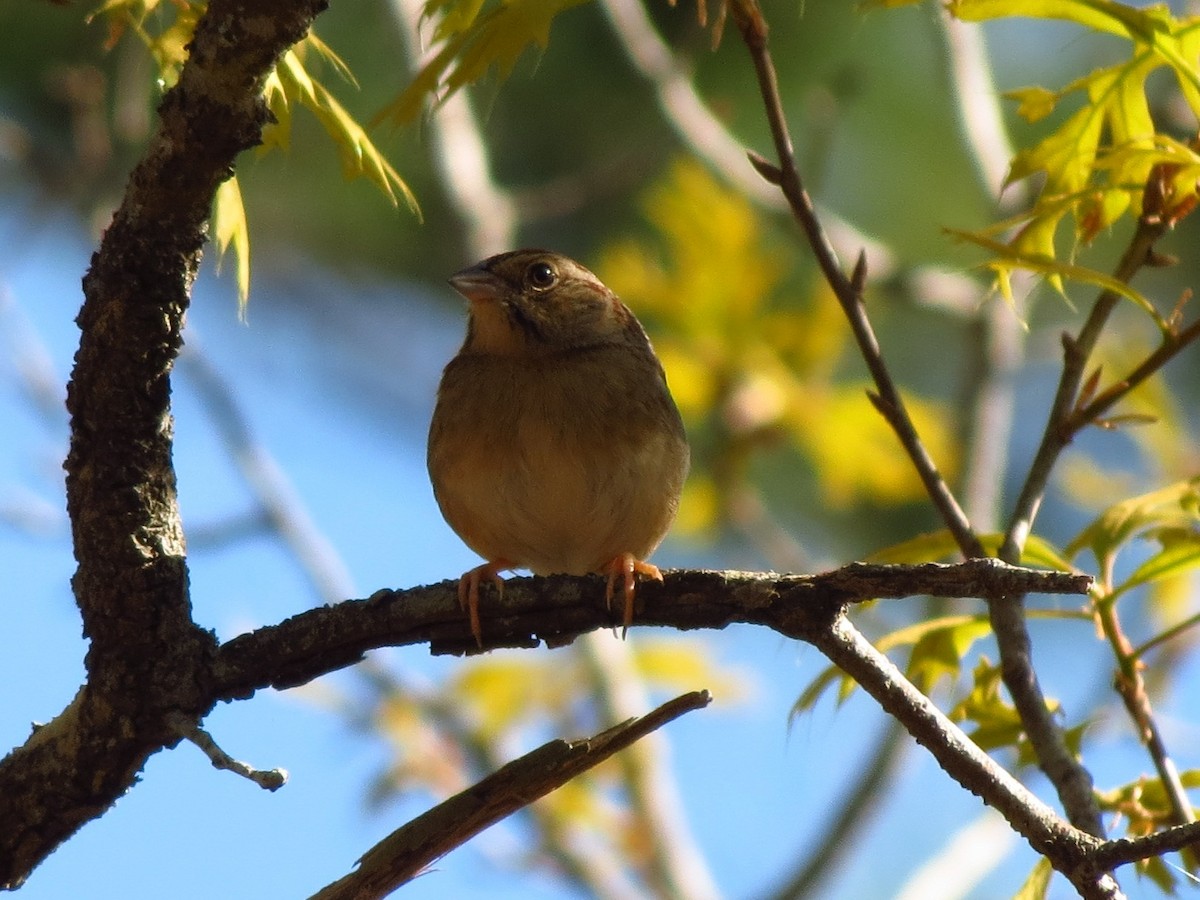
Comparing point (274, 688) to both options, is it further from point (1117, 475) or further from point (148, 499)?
point (1117, 475)

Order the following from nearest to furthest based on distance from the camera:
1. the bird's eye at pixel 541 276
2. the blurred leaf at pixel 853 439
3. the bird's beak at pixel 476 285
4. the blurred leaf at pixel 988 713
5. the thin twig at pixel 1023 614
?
1. the thin twig at pixel 1023 614
2. the blurred leaf at pixel 988 713
3. the bird's beak at pixel 476 285
4. the bird's eye at pixel 541 276
5. the blurred leaf at pixel 853 439

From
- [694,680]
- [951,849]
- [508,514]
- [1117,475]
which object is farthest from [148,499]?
[694,680]

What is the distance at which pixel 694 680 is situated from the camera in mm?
7211

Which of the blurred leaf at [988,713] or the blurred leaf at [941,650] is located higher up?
the blurred leaf at [941,650]

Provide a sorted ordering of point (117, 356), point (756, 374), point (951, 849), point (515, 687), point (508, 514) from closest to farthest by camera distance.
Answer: point (117, 356) → point (508, 514) → point (951, 849) → point (756, 374) → point (515, 687)

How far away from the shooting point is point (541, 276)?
497cm

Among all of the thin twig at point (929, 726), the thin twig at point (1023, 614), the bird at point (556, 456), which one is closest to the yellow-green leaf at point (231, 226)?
the thin twig at point (929, 726)

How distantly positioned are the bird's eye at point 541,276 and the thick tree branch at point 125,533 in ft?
7.60

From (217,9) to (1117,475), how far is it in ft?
12.8

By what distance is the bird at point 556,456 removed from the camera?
4.24 metres

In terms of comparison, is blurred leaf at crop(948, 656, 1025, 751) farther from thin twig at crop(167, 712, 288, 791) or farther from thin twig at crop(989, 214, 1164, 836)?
thin twig at crop(167, 712, 288, 791)

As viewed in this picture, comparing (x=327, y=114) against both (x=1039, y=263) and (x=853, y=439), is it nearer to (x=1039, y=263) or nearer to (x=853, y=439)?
(x=1039, y=263)

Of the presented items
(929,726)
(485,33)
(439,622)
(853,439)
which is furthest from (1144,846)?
(853,439)

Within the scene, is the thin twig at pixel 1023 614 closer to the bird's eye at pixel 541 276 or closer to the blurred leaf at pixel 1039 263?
the blurred leaf at pixel 1039 263
